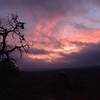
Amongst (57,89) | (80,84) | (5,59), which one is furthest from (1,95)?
(80,84)

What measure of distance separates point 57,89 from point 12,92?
8523 mm

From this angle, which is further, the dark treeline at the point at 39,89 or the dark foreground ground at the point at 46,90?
the dark treeline at the point at 39,89

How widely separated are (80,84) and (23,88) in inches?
448

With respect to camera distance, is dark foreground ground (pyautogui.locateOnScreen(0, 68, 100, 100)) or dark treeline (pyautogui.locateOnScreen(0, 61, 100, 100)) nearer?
dark foreground ground (pyautogui.locateOnScreen(0, 68, 100, 100))

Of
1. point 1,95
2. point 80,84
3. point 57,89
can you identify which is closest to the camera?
point 1,95

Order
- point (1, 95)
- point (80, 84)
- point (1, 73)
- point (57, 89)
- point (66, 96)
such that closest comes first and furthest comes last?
1. point (1, 95)
2. point (1, 73)
3. point (66, 96)
4. point (57, 89)
5. point (80, 84)

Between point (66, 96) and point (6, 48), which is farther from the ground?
point (6, 48)

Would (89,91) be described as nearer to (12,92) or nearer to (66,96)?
(66,96)

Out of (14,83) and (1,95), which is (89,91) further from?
(1,95)

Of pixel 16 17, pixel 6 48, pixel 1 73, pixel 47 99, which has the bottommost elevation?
pixel 47 99

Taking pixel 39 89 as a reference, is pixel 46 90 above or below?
below

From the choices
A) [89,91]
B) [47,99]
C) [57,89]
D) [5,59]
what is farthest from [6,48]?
[89,91]

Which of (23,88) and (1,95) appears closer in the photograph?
(1,95)

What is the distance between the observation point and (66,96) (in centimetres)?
4084
